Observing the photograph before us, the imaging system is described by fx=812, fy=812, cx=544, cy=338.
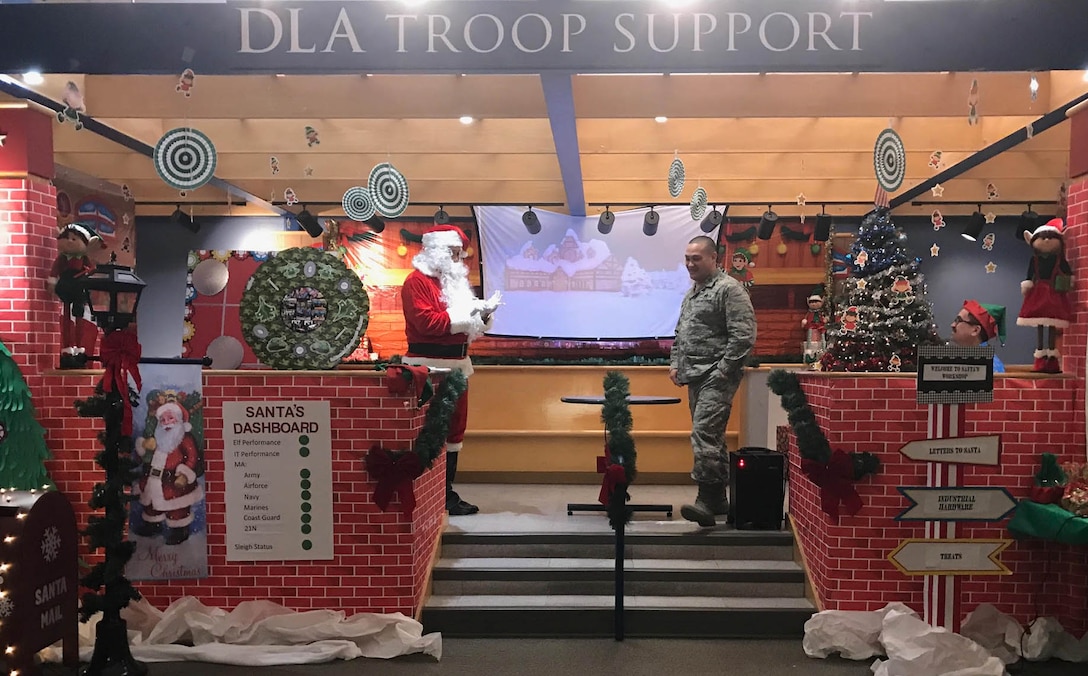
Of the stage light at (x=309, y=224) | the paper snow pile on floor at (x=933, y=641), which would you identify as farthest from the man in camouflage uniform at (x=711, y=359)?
the stage light at (x=309, y=224)

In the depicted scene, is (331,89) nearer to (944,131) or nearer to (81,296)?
(81,296)

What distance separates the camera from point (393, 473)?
4.26 m

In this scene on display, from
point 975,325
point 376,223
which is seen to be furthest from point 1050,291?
point 376,223

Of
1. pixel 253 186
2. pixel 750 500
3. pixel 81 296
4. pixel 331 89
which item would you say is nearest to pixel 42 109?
pixel 81 296

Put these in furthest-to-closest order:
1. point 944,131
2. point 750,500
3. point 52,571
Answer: point 944,131
point 750,500
point 52,571

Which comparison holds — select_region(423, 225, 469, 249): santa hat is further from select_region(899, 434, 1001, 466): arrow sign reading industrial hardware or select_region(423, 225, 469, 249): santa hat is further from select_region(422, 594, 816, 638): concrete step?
select_region(899, 434, 1001, 466): arrow sign reading industrial hardware

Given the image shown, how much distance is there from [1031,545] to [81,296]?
5.33 metres

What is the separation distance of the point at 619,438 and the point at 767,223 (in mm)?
4202

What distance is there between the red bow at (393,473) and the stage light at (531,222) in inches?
159

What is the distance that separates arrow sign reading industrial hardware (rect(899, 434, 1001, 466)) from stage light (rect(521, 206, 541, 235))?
4605mm

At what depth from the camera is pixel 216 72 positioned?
13.2 feet

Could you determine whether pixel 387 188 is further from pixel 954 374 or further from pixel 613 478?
pixel 954 374

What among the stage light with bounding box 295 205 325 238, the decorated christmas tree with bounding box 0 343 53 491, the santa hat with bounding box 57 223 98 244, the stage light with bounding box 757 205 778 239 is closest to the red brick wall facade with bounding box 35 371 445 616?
the decorated christmas tree with bounding box 0 343 53 491

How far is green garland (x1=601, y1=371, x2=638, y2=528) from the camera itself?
14.3ft
